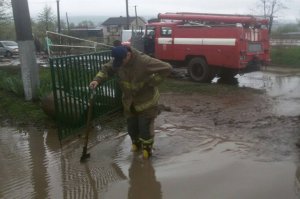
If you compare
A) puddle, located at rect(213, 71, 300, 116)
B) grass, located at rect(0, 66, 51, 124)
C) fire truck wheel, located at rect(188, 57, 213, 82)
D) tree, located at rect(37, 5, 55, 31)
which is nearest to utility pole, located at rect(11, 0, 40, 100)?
grass, located at rect(0, 66, 51, 124)

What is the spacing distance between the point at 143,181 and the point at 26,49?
5.13 m

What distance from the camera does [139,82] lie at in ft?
18.0

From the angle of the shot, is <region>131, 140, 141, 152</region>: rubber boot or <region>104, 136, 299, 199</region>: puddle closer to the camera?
<region>104, 136, 299, 199</region>: puddle

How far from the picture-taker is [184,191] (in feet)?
14.9

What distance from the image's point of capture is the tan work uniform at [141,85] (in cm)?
545

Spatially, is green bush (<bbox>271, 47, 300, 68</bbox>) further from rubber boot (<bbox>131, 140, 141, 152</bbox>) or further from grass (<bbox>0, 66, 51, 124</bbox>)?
rubber boot (<bbox>131, 140, 141, 152</bbox>)

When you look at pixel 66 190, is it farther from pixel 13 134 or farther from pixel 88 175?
pixel 13 134

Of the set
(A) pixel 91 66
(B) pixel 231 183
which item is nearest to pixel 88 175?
(B) pixel 231 183

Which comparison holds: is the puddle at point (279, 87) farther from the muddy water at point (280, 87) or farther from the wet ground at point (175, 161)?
the wet ground at point (175, 161)

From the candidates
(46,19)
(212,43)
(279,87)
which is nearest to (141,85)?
(279,87)

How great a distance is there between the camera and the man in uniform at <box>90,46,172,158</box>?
5.43 meters

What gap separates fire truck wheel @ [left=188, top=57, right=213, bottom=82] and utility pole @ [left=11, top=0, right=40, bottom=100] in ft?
20.5

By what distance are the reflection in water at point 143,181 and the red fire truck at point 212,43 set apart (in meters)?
7.89

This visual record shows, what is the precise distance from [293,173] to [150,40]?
449 inches
